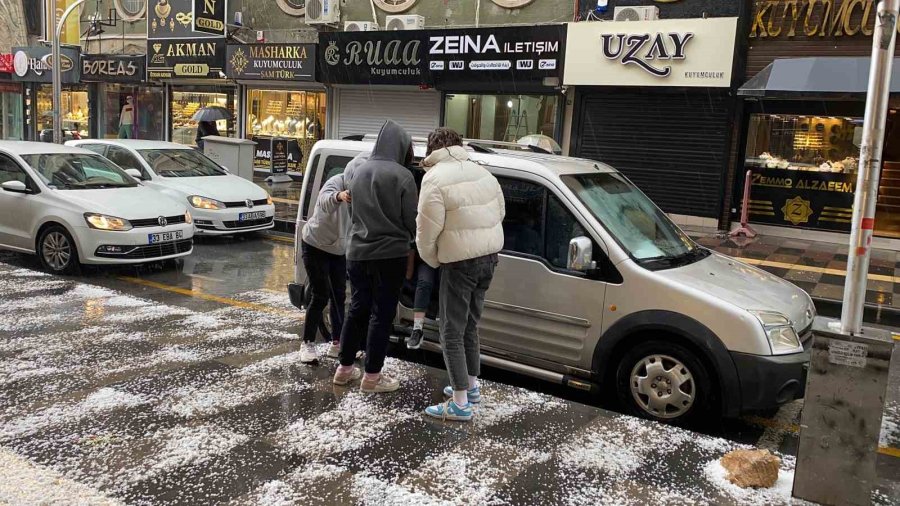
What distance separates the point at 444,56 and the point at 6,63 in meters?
18.2

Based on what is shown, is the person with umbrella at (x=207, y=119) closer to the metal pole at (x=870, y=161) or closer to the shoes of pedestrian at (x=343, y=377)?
the shoes of pedestrian at (x=343, y=377)

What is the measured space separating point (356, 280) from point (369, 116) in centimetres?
1514

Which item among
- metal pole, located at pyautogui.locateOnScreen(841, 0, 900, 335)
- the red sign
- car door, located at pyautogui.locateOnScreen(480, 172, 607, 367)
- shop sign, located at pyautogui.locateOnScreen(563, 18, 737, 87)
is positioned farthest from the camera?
the red sign

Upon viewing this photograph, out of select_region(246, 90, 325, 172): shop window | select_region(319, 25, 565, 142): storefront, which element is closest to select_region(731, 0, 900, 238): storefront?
select_region(319, 25, 565, 142): storefront

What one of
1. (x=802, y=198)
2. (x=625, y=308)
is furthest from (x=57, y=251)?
(x=802, y=198)

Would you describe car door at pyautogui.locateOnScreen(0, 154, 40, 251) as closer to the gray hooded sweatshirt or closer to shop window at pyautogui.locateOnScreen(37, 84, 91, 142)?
the gray hooded sweatshirt

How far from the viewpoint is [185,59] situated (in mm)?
21500

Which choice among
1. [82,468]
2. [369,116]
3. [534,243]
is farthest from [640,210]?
[369,116]

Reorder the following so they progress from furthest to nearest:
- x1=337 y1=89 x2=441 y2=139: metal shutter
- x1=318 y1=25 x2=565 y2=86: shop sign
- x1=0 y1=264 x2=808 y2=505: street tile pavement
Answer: x1=337 y1=89 x2=441 y2=139: metal shutter → x1=318 y1=25 x2=565 y2=86: shop sign → x1=0 y1=264 x2=808 y2=505: street tile pavement

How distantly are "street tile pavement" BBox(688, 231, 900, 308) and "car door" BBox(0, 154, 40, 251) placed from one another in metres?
9.55

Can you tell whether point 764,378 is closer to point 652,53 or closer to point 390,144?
point 390,144

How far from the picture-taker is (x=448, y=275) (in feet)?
14.6

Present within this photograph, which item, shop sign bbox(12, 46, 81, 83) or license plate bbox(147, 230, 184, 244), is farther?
shop sign bbox(12, 46, 81, 83)

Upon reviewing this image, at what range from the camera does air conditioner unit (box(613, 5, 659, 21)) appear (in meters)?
14.5
